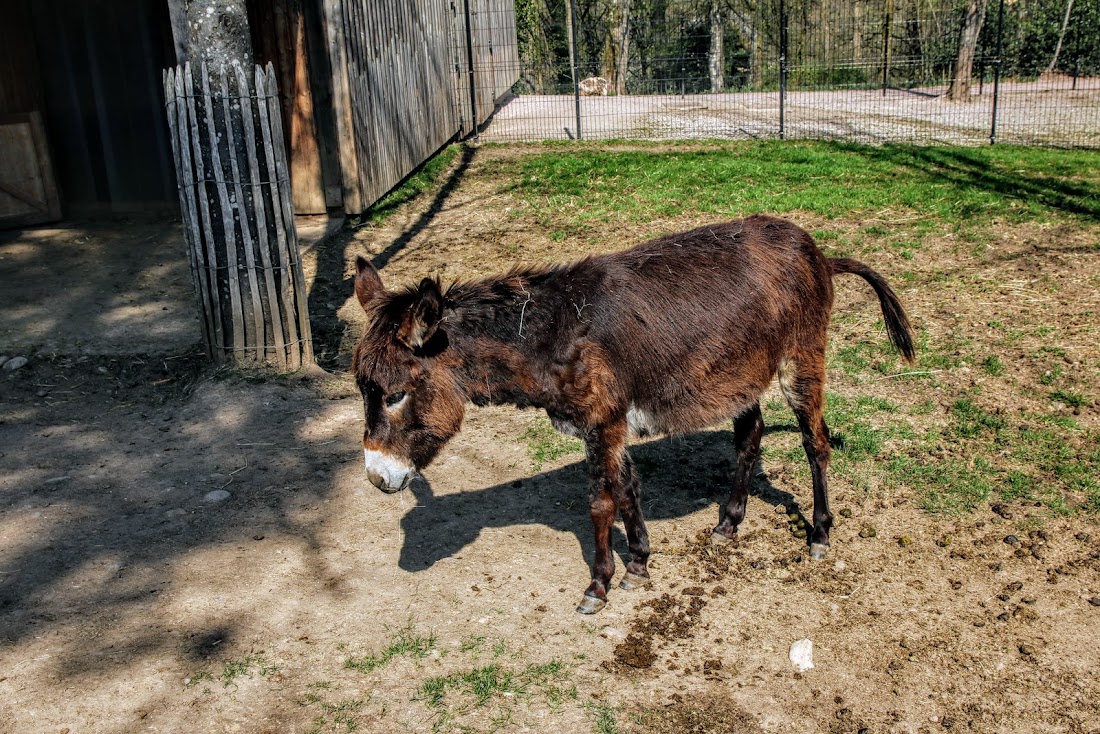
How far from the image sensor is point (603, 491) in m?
4.41

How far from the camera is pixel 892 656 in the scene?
13.3 feet

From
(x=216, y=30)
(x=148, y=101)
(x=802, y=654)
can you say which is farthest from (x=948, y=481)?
(x=148, y=101)

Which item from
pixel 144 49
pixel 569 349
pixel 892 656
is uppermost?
pixel 144 49

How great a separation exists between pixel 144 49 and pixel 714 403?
33.2 feet

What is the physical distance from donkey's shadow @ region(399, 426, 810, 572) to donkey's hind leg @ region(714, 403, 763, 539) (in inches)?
6.8

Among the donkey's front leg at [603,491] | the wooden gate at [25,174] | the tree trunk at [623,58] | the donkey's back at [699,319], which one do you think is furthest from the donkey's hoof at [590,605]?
the tree trunk at [623,58]

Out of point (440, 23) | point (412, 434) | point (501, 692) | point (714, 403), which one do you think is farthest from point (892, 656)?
point (440, 23)

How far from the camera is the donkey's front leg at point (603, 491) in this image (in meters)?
4.34

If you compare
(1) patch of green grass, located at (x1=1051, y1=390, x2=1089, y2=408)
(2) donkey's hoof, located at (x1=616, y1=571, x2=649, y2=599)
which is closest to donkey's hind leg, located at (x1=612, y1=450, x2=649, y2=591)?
(2) donkey's hoof, located at (x1=616, y1=571, x2=649, y2=599)

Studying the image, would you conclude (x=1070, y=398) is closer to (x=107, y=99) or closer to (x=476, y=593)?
(x=476, y=593)

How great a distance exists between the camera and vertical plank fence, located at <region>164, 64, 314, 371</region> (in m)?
6.64

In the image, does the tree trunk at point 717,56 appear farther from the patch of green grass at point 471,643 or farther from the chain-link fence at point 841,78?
the patch of green grass at point 471,643

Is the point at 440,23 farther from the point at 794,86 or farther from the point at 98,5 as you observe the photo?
the point at 794,86

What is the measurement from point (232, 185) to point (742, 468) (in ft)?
13.9
